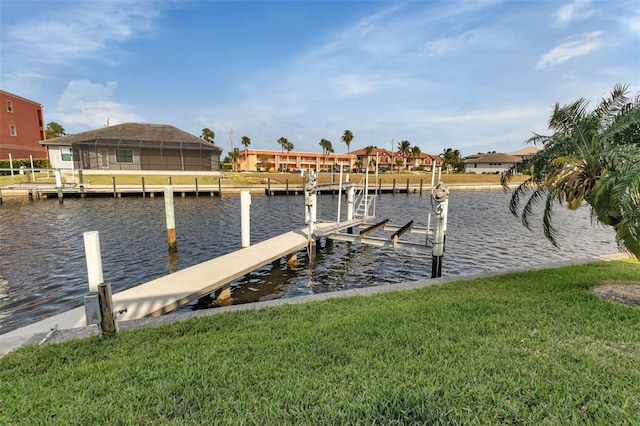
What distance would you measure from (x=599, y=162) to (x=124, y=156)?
46.2m

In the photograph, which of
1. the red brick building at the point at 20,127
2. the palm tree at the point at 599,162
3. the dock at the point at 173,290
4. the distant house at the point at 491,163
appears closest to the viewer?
the palm tree at the point at 599,162

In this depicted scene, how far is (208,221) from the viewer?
784 inches

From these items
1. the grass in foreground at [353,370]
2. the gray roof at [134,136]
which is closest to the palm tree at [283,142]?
the gray roof at [134,136]

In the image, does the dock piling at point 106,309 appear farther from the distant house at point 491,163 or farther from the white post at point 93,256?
the distant house at point 491,163

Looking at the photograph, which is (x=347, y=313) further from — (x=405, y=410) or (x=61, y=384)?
(x=61, y=384)

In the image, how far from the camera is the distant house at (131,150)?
39531mm

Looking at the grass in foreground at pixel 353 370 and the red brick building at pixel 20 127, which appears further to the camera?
the red brick building at pixel 20 127

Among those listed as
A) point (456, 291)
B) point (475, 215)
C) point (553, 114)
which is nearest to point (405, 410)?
point (456, 291)

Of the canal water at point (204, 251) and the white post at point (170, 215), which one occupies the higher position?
the white post at point (170, 215)

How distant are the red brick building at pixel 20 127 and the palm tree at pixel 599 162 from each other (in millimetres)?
56512

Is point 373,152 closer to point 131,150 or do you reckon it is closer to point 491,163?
point 491,163

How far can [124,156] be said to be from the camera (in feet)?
134

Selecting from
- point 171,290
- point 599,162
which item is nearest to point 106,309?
point 171,290

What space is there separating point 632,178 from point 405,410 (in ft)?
15.9
